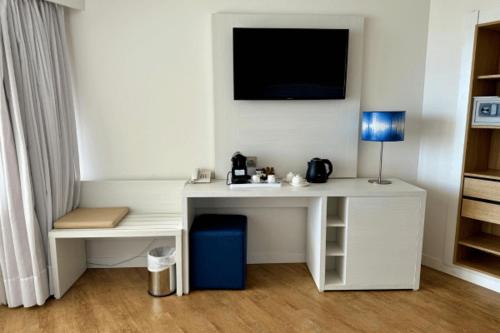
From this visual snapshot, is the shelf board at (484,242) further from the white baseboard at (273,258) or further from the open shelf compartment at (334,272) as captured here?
the white baseboard at (273,258)

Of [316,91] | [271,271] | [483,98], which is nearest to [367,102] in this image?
[316,91]

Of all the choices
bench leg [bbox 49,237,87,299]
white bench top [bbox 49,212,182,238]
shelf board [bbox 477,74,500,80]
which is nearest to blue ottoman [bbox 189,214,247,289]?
white bench top [bbox 49,212,182,238]

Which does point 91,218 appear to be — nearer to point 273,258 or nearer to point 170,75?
point 170,75

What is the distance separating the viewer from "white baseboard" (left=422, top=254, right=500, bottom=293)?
2516 millimetres

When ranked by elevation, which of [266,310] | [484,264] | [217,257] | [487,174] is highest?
[487,174]

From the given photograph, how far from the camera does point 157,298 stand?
95.1 inches

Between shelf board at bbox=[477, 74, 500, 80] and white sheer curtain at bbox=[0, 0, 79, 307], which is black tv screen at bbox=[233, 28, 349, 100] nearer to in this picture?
shelf board at bbox=[477, 74, 500, 80]

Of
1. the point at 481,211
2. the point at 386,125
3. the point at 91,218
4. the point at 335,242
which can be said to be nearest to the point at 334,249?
the point at 335,242

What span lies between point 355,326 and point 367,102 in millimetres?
1701

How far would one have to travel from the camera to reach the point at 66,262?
2.48 m

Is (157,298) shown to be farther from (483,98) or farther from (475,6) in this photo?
(475,6)

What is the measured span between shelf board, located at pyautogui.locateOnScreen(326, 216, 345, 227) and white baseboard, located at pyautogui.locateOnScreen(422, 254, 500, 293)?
969mm

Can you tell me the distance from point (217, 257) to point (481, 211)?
6.41ft

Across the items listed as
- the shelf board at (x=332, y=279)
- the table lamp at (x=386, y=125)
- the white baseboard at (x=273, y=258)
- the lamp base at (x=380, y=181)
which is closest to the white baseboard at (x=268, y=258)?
the white baseboard at (x=273, y=258)
